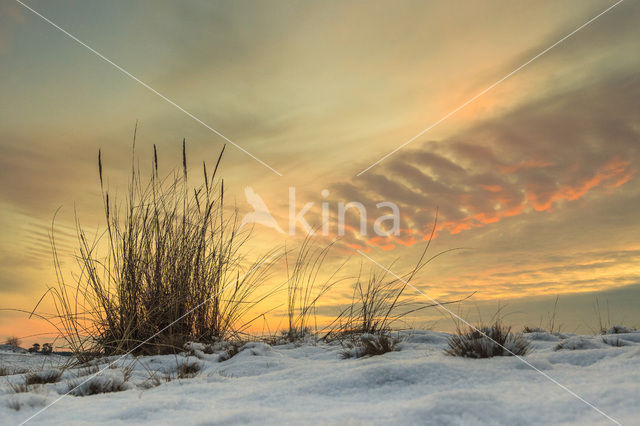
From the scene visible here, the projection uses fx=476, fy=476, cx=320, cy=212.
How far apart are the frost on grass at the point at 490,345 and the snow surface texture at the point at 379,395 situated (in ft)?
0.38

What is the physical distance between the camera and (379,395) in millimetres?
1753

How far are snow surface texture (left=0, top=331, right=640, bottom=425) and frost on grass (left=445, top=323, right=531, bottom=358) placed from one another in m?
0.12

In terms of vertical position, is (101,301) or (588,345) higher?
(101,301)

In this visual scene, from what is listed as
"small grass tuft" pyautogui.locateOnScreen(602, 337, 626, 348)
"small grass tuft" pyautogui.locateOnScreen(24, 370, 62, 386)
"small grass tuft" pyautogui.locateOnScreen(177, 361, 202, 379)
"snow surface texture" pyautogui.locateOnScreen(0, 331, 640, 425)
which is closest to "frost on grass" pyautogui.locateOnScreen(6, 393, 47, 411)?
"snow surface texture" pyautogui.locateOnScreen(0, 331, 640, 425)

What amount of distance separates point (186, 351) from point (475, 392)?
8.53ft

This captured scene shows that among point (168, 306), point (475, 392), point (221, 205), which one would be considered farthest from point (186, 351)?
point (475, 392)

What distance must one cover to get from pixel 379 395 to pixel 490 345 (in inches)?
32.4

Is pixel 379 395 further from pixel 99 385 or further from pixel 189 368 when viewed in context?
pixel 189 368

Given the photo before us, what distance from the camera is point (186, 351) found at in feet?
11.7

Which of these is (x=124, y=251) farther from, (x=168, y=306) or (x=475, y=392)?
(x=475, y=392)

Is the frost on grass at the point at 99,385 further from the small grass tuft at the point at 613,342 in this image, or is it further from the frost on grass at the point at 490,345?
the small grass tuft at the point at 613,342

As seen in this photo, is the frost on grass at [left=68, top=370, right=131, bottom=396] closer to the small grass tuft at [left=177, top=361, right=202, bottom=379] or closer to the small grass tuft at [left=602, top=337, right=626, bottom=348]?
the small grass tuft at [left=177, top=361, right=202, bottom=379]

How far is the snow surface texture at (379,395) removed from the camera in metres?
1.36

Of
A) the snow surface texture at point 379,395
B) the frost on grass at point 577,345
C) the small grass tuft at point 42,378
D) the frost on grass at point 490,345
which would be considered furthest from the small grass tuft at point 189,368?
the frost on grass at point 577,345
